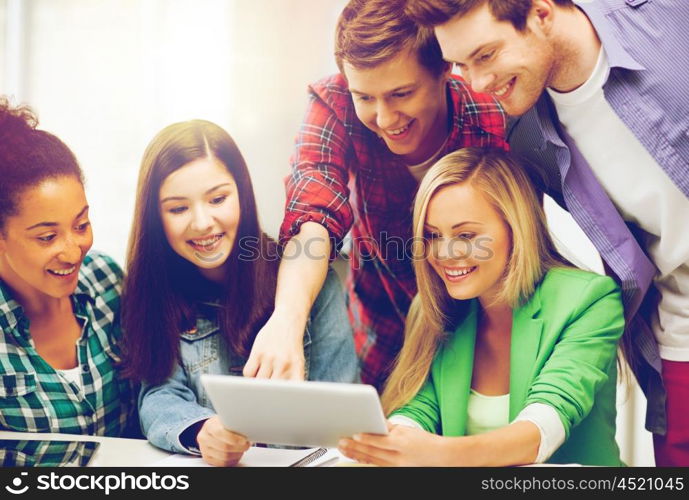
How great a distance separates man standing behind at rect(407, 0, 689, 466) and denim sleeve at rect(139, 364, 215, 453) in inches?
40.1

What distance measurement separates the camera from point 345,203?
1.99 metres

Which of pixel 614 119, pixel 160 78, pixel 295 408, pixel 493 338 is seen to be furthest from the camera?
pixel 160 78

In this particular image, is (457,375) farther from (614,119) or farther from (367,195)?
(614,119)

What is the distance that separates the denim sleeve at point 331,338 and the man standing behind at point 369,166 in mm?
25

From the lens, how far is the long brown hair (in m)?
1.99

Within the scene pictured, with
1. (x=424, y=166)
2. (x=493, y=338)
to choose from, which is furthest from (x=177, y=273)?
(x=493, y=338)

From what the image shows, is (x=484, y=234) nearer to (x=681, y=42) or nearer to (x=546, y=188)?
(x=546, y=188)

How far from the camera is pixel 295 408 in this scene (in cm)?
173

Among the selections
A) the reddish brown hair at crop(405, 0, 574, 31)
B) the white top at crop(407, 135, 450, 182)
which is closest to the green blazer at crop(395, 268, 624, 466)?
the white top at crop(407, 135, 450, 182)

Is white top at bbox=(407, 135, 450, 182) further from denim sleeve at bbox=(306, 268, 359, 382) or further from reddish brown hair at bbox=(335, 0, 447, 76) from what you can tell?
denim sleeve at bbox=(306, 268, 359, 382)

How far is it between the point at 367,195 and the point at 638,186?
651 millimetres

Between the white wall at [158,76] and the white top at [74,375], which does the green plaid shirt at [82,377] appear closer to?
the white top at [74,375]

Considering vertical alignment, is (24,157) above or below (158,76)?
below
